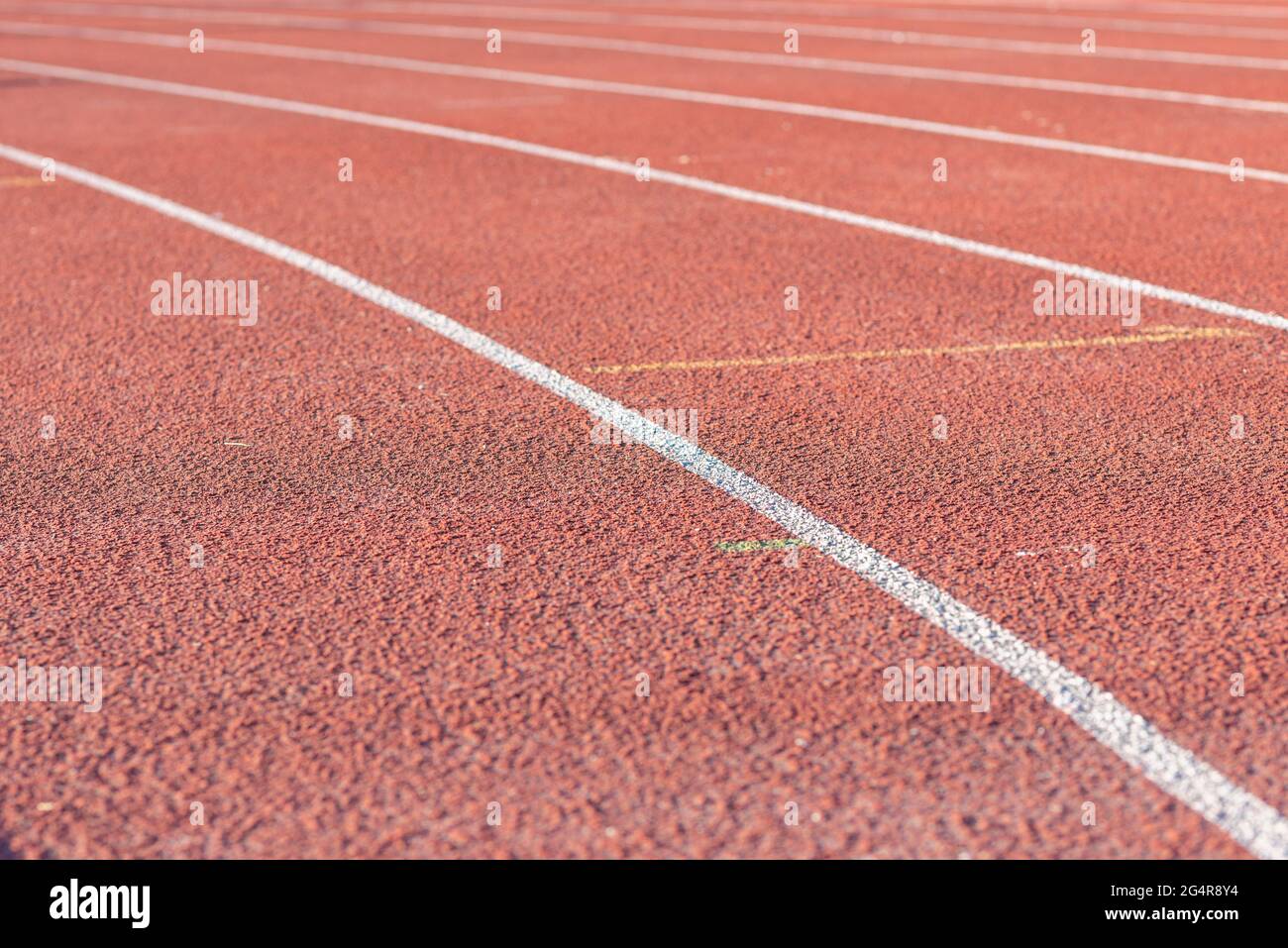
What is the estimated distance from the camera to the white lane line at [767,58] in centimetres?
1438

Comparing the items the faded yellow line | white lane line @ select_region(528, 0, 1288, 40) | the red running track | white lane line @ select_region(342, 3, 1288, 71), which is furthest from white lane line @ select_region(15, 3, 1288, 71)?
the faded yellow line

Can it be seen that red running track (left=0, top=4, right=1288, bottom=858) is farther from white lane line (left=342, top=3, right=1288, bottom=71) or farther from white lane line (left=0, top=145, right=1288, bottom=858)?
white lane line (left=342, top=3, right=1288, bottom=71)

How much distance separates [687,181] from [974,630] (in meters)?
6.93

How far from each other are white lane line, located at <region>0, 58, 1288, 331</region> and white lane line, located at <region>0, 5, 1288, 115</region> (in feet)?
16.5

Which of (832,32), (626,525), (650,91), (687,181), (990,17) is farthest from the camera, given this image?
(990,17)

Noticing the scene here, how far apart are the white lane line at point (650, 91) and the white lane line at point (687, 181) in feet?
7.86

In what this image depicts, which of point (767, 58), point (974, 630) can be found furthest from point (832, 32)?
point (974, 630)

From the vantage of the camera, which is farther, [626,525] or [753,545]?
[626,525]

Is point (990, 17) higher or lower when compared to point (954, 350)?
higher

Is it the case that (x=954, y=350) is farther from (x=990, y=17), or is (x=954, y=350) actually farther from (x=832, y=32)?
(x=990, y=17)

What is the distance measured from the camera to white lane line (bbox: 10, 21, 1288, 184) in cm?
1147

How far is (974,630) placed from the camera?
171 inches

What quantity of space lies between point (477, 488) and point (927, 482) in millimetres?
1387
